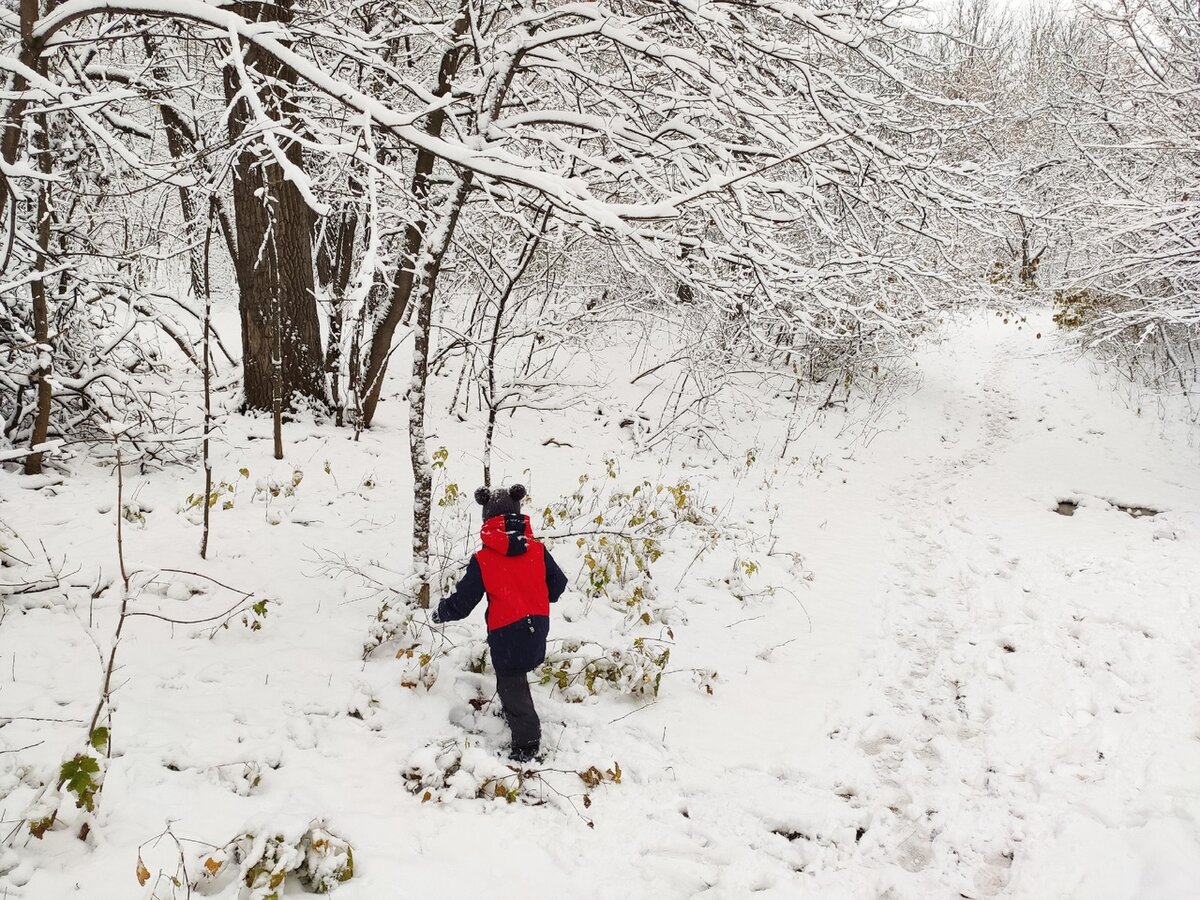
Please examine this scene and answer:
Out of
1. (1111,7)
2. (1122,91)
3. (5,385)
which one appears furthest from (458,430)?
(1122,91)

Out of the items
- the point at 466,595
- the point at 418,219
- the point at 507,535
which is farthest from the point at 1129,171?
the point at 466,595

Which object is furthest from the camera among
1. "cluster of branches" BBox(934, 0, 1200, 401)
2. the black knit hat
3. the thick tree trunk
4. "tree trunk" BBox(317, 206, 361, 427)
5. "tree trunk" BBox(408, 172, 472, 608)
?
"tree trunk" BBox(317, 206, 361, 427)

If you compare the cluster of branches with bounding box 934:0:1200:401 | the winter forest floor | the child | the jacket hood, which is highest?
the cluster of branches with bounding box 934:0:1200:401

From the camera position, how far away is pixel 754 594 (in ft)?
18.7

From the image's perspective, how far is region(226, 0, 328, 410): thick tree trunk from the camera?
637 centimetres

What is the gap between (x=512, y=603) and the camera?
347 cm

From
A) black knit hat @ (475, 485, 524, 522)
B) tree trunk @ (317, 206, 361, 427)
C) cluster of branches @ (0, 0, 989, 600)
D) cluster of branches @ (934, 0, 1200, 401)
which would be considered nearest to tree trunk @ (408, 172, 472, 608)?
cluster of branches @ (0, 0, 989, 600)

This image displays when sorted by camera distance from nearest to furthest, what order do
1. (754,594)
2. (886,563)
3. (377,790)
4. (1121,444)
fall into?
(377,790)
(754,594)
(886,563)
(1121,444)

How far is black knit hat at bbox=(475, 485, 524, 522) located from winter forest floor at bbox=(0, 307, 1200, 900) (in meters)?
1.08

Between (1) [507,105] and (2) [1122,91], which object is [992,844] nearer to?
(1) [507,105]

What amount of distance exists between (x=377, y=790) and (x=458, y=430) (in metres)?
5.56

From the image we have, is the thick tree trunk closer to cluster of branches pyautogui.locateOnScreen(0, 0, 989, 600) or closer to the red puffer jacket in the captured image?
cluster of branches pyautogui.locateOnScreen(0, 0, 989, 600)

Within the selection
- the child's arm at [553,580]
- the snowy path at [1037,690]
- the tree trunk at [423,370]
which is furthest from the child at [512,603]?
the snowy path at [1037,690]

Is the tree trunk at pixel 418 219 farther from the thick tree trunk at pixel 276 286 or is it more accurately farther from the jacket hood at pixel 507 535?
the jacket hood at pixel 507 535
